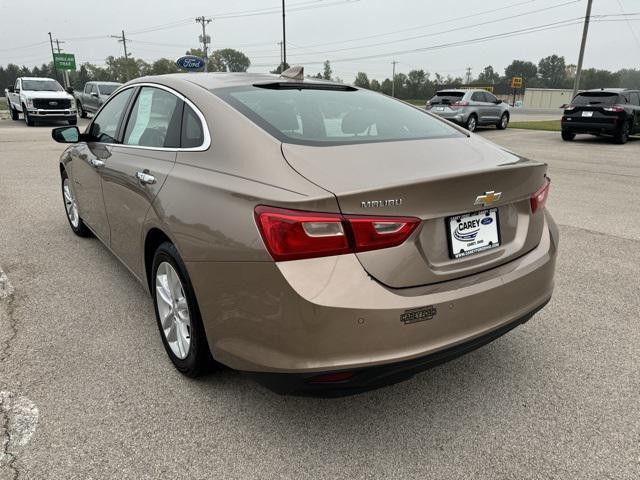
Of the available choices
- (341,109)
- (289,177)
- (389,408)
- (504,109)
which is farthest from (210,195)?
(504,109)

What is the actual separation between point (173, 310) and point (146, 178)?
0.77 meters

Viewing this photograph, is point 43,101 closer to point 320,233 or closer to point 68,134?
point 68,134

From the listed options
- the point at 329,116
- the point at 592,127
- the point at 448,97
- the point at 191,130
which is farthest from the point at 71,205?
the point at 448,97

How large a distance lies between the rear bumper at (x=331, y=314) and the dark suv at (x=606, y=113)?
621 inches

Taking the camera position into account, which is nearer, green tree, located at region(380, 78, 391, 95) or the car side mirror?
the car side mirror

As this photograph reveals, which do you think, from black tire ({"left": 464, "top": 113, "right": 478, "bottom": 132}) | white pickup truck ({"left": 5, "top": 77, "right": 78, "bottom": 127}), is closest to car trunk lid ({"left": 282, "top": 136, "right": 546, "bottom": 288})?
black tire ({"left": 464, "top": 113, "right": 478, "bottom": 132})

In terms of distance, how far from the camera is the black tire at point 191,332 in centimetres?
242

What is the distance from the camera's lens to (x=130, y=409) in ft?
8.04

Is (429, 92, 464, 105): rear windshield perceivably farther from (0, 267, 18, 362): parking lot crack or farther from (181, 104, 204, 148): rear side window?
(181, 104, 204, 148): rear side window

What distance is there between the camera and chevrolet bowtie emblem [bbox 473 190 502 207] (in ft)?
6.98

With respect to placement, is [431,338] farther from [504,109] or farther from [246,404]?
[504,109]

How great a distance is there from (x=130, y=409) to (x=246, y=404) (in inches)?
22.6

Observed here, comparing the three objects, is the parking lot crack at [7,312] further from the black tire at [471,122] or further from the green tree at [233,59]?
the green tree at [233,59]

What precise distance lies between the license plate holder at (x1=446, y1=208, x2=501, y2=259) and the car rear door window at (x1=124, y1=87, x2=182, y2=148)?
1.54m
